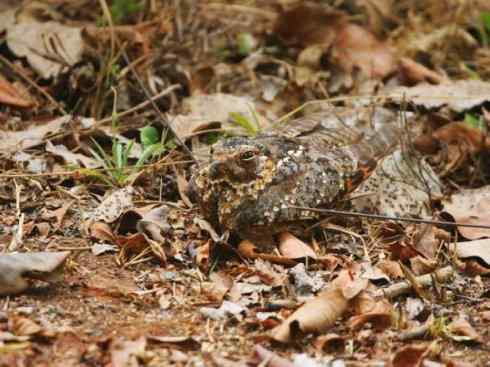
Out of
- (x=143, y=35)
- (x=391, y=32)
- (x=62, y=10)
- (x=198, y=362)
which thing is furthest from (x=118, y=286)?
(x=391, y=32)


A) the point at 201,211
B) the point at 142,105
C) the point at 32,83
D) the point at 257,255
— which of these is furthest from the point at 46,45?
the point at 257,255

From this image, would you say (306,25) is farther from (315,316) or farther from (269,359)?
(269,359)

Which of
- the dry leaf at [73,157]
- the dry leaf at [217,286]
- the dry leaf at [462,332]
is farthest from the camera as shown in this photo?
the dry leaf at [73,157]

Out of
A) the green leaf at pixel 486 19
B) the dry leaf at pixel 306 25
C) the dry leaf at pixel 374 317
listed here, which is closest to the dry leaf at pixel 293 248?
the dry leaf at pixel 374 317

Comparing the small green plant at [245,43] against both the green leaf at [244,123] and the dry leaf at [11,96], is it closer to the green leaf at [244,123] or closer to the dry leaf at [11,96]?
the green leaf at [244,123]

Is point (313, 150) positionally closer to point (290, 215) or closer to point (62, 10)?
point (290, 215)

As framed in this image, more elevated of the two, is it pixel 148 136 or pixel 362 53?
pixel 148 136
